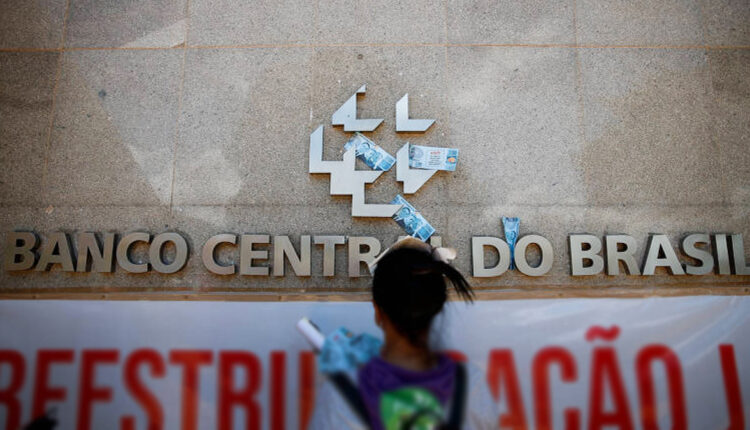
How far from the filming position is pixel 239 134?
321 centimetres

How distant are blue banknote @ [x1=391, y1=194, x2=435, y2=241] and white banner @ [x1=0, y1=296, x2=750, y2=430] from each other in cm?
72

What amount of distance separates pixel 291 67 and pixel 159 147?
108cm

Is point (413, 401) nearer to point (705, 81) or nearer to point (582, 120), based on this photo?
point (582, 120)

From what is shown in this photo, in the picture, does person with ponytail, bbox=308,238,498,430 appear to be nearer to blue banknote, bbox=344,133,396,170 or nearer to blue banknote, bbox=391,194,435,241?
blue banknote, bbox=391,194,435,241

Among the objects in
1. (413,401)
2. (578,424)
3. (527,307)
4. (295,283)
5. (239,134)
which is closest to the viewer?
(413,401)

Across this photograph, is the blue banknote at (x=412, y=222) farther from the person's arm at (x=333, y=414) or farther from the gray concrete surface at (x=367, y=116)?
the person's arm at (x=333, y=414)

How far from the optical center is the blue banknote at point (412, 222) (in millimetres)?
3041

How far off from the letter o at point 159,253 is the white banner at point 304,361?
1.80 ft

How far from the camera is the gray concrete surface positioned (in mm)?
3094

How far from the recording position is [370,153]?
313 centimetres

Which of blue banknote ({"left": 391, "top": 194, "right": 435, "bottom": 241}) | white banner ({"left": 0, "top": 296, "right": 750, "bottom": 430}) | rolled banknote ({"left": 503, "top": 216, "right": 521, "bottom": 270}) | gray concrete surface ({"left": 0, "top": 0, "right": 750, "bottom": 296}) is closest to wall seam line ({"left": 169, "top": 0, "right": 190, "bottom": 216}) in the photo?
gray concrete surface ({"left": 0, "top": 0, "right": 750, "bottom": 296})

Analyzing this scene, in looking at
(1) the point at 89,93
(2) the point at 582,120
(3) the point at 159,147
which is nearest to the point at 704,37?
(2) the point at 582,120

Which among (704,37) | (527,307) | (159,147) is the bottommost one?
(527,307)

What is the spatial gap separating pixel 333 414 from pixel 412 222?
5.78 feet
